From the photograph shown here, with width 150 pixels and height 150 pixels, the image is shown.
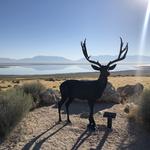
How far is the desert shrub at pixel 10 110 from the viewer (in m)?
9.30

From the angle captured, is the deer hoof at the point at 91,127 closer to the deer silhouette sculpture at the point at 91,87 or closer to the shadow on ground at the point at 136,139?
the deer silhouette sculpture at the point at 91,87

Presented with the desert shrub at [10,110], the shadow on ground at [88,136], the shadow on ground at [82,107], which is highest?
the desert shrub at [10,110]

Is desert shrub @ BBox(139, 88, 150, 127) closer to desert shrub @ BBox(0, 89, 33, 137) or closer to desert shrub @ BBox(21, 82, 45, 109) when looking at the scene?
desert shrub @ BBox(0, 89, 33, 137)

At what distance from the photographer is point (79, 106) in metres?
15.8

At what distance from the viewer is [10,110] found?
976 centimetres

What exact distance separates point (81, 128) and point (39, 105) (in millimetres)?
5297

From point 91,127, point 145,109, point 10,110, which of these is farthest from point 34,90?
point 145,109

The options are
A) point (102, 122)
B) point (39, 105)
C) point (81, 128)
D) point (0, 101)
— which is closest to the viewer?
point (0, 101)

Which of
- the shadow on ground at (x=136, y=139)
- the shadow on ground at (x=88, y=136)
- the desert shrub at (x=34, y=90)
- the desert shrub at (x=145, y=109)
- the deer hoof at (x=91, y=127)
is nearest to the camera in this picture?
the shadow on ground at (x=136, y=139)

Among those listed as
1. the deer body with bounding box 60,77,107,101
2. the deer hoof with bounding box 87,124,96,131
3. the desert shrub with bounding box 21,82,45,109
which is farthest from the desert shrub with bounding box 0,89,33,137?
the desert shrub with bounding box 21,82,45,109

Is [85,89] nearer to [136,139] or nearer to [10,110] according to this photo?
[136,139]

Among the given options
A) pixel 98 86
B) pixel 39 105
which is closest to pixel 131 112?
pixel 98 86

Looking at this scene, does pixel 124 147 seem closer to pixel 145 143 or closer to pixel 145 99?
pixel 145 143

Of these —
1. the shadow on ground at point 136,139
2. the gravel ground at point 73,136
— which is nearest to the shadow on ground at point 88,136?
the gravel ground at point 73,136
